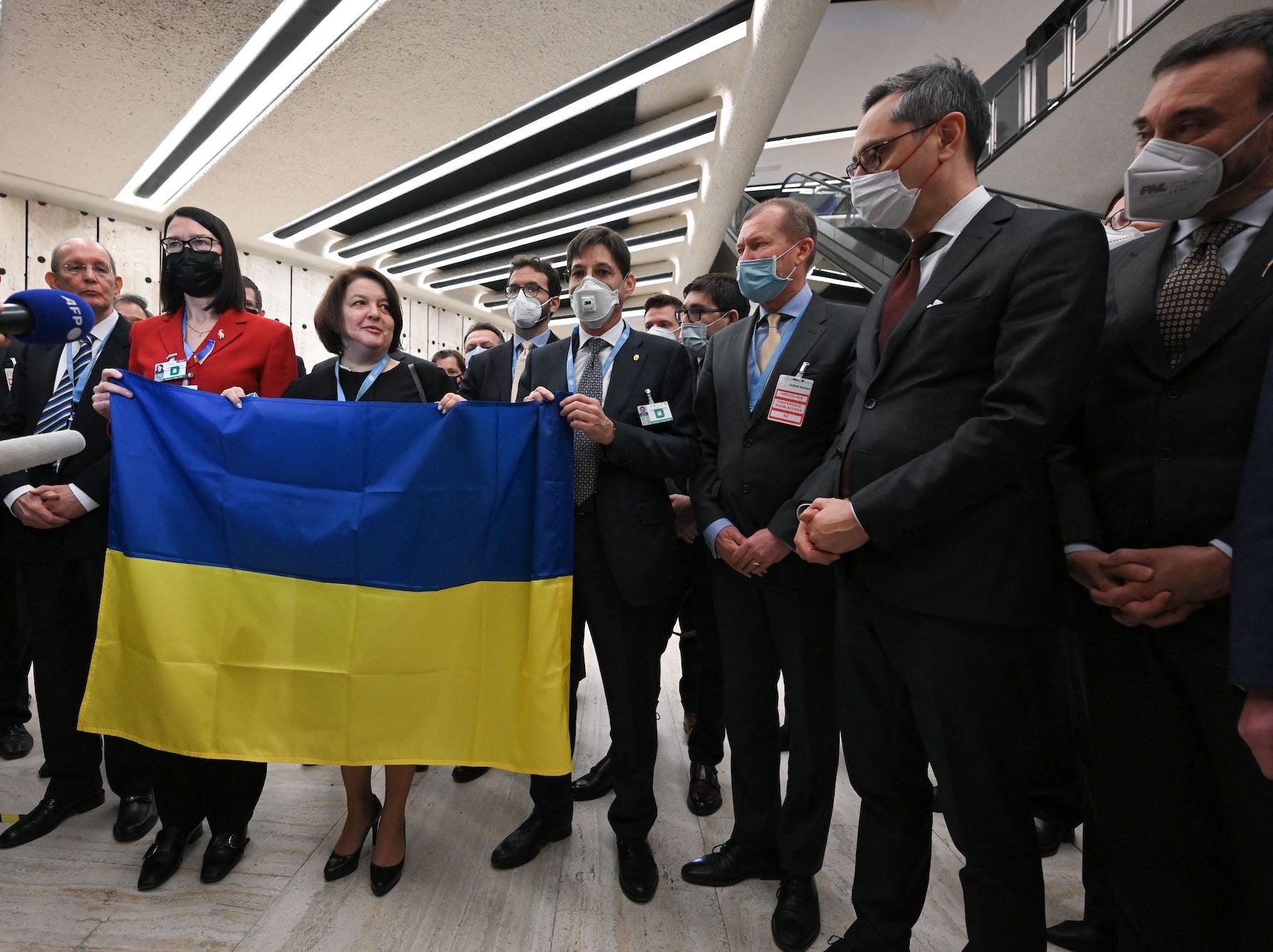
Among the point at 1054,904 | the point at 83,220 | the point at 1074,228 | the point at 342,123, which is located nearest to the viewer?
the point at 1074,228

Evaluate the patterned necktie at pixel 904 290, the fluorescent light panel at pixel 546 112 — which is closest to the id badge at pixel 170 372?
the patterned necktie at pixel 904 290

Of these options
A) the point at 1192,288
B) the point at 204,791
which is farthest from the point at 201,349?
the point at 1192,288

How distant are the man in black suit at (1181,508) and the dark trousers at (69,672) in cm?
257

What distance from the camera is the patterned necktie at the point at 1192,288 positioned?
1003 millimetres

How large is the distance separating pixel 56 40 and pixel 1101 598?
6.75 meters

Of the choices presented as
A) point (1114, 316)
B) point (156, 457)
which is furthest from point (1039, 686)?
point (156, 457)

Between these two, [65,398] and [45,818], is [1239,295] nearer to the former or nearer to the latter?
[65,398]

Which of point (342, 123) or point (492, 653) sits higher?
point (342, 123)

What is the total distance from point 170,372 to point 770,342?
178 centimetres

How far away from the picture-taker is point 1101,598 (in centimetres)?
102

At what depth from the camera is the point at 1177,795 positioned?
40.0 inches

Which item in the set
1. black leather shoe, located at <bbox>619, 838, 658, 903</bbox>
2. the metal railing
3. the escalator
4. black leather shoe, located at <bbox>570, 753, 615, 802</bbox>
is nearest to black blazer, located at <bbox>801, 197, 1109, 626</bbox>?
black leather shoe, located at <bbox>619, 838, 658, 903</bbox>

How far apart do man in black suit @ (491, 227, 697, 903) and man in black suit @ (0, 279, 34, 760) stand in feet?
7.35

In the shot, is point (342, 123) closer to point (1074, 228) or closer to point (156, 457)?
point (156, 457)
